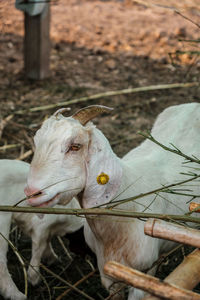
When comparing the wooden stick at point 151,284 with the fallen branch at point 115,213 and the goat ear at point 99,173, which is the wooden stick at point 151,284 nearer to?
the fallen branch at point 115,213

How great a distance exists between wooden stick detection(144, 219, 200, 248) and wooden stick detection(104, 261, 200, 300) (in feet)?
1.15

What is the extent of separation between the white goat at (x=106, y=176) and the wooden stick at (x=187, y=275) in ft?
1.98

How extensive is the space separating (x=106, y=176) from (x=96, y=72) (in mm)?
4702

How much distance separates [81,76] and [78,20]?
91.1 inches

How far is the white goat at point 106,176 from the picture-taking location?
2.65 meters

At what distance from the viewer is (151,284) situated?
→ 185 centimetres

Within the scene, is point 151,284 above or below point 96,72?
above

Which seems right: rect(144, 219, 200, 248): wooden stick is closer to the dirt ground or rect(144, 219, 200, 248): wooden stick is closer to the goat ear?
the goat ear

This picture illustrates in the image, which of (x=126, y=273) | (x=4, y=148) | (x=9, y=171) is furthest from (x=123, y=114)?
(x=126, y=273)

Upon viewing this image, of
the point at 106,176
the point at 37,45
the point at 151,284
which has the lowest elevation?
the point at 37,45

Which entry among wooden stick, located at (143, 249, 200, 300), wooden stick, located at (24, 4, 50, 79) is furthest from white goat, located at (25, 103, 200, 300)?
wooden stick, located at (24, 4, 50, 79)

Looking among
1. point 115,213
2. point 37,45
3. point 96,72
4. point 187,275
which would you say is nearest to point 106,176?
point 115,213

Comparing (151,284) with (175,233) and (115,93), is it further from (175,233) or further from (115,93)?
(115,93)

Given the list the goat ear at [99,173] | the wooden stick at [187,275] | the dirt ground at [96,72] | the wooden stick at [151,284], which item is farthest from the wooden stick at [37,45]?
the wooden stick at [151,284]
